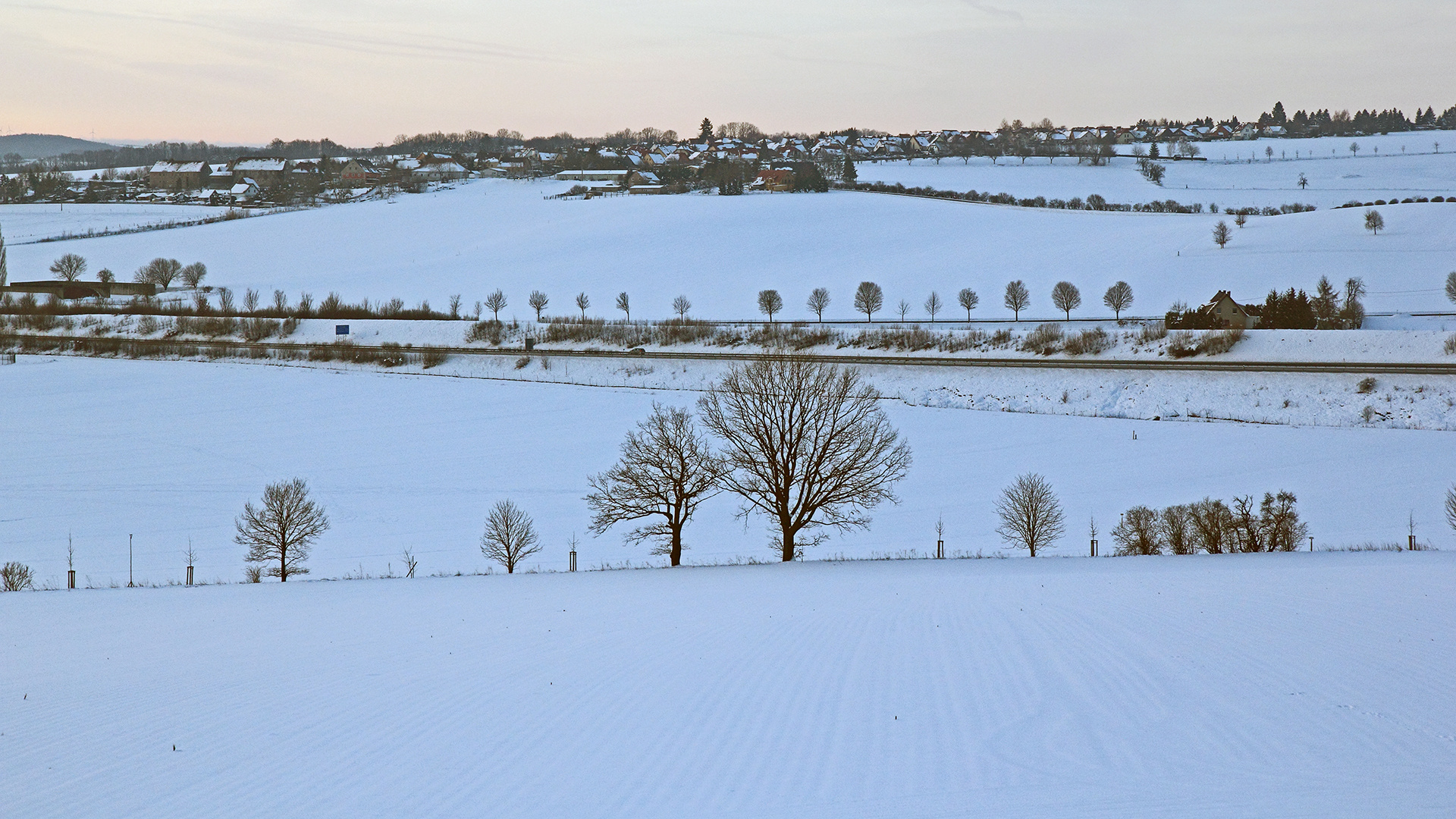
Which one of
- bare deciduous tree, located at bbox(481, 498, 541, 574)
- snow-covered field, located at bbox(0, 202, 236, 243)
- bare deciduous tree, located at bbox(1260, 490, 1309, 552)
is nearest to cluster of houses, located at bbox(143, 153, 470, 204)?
snow-covered field, located at bbox(0, 202, 236, 243)

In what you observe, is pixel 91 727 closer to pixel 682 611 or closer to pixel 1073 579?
pixel 682 611

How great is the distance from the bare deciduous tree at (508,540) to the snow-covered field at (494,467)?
0.50 metres

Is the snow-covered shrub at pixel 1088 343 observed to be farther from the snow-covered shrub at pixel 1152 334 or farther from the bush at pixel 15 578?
the bush at pixel 15 578

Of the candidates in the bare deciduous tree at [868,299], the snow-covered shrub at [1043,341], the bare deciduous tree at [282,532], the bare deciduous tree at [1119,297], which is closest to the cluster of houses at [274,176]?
the bare deciduous tree at [868,299]

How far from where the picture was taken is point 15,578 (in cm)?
2191

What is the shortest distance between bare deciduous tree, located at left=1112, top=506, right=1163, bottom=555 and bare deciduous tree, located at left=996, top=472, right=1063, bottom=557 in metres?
1.64

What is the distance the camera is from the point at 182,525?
92.7ft

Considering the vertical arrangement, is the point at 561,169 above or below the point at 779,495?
above

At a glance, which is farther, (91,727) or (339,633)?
(339,633)

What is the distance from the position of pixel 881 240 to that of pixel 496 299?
3366 centimetres

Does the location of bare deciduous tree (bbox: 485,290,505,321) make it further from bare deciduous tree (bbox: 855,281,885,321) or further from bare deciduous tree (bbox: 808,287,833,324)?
bare deciduous tree (bbox: 855,281,885,321)

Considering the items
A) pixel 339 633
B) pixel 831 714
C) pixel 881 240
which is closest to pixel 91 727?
pixel 339 633

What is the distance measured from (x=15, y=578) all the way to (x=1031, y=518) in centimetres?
2419

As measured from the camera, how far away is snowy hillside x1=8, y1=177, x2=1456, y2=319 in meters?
63.3
